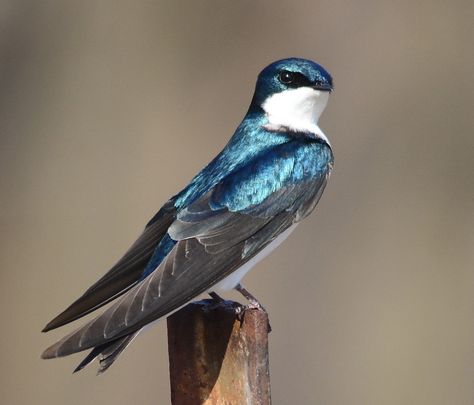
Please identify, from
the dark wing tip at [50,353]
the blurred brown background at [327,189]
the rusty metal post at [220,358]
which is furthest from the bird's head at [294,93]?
the blurred brown background at [327,189]

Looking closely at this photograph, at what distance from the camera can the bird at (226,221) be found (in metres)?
2.30

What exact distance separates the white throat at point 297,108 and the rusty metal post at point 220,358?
919mm

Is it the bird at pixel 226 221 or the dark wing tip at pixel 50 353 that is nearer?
the dark wing tip at pixel 50 353

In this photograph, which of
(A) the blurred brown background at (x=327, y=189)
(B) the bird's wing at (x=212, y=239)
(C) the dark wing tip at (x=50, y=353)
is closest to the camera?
(C) the dark wing tip at (x=50, y=353)

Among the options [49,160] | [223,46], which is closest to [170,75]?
[223,46]

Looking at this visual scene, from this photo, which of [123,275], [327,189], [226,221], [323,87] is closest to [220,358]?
[123,275]

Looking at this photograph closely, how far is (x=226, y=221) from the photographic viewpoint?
2695 millimetres

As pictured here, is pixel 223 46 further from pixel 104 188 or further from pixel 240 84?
pixel 104 188

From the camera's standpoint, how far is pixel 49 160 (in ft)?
15.4

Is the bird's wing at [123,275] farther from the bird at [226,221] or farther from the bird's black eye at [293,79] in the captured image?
the bird's black eye at [293,79]

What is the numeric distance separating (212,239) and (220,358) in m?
0.47

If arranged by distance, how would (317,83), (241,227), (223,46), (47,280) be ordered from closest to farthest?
(241,227) → (317,83) → (47,280) → (223,46)

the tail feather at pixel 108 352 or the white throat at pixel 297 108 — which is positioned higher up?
the white throat at pixel 297 108

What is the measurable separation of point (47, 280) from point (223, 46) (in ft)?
4.02
